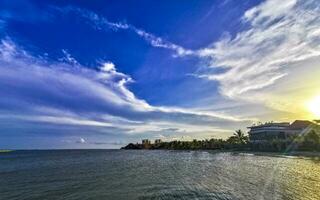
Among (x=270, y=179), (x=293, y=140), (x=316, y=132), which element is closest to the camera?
(x=270, y=179)

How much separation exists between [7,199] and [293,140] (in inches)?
3882

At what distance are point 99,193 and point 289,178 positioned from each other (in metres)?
26.7

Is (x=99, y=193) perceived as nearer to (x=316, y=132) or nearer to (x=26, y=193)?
(x=26, y=193)

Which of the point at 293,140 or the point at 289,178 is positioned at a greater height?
the point at 293,140

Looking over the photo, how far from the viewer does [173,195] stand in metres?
31.0

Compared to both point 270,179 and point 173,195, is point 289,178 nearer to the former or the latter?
point 270,179

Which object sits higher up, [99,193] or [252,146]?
[252,146]

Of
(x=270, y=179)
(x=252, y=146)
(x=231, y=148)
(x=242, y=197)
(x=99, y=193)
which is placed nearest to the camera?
(x=242, y=197)

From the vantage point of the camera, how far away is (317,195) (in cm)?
2925

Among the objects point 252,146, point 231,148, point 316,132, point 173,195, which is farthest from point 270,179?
point 231,148

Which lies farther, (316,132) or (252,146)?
(252,146)

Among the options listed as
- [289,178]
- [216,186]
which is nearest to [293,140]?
[289,178]

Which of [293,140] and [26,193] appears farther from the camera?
[293,140]

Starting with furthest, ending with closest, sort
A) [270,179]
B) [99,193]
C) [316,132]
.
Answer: [316,132] → [270,179] → [99,193]
